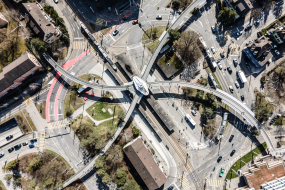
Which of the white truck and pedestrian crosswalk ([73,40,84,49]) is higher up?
pedestrian crosswalk ([73,40,84,49])

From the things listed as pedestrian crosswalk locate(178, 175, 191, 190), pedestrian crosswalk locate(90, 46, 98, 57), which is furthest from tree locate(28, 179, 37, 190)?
pedestrian crosswalk locate(178, 175, 191, 190)

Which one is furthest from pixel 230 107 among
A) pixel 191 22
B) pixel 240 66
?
pixel 191 22

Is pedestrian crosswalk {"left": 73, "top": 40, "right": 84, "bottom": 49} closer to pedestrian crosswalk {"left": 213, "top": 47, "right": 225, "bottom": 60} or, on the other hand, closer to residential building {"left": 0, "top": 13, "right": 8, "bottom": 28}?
residential building {"left": 0, "top": 13, "right": 8, "bottom": 28}

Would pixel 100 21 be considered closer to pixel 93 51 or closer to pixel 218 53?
pixel 93 51

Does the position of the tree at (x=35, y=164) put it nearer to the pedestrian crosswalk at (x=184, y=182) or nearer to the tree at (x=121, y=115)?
the tree at (x=121, y=115)

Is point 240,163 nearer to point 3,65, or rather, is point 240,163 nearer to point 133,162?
point 133,162

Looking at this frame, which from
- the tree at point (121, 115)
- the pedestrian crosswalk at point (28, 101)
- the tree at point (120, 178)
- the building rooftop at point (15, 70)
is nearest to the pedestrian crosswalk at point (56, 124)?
the pedestrian crosswalk at point (28, 101)
